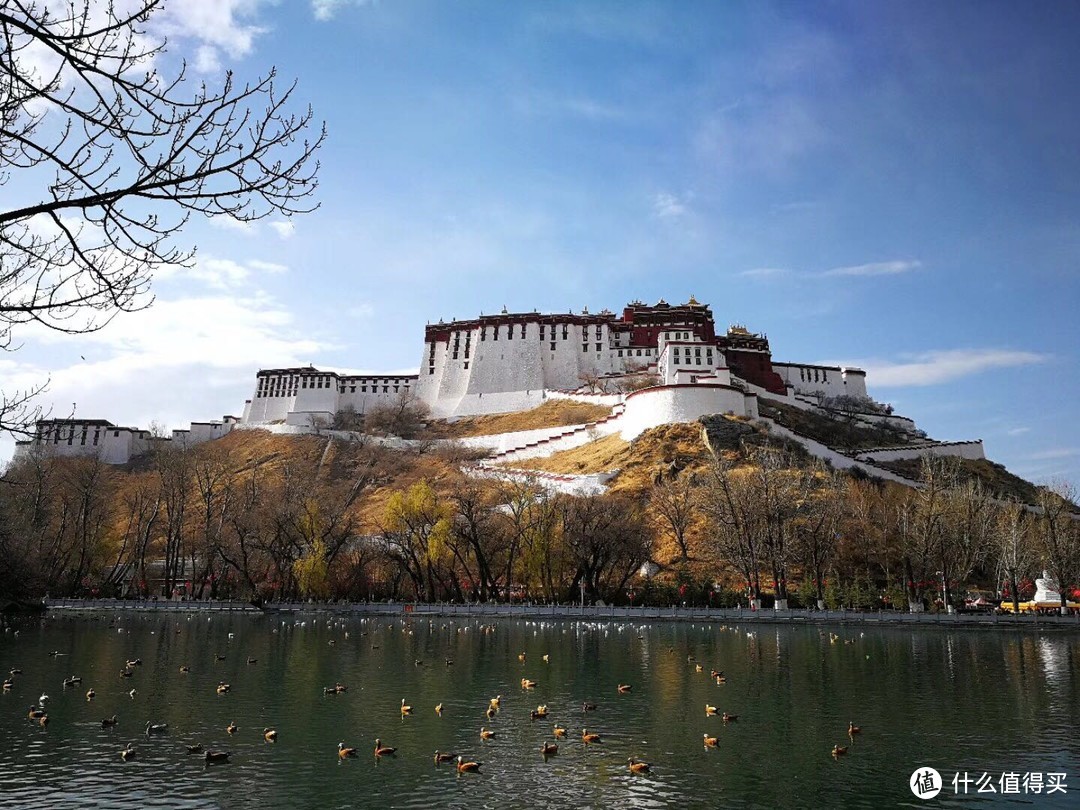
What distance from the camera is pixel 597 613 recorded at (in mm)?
40844

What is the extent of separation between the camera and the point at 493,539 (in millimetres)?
51656

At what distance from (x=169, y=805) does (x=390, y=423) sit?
3302 inches

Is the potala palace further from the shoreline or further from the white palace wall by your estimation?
the shoreline

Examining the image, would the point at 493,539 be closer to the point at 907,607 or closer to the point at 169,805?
the point at 907,607

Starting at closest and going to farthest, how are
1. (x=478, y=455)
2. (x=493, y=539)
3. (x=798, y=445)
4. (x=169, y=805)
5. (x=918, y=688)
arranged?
(x=169, y=805)
(x=918, y=688)
(x=493, y=539)
(x=798, y=445)
(x=478, y=455)

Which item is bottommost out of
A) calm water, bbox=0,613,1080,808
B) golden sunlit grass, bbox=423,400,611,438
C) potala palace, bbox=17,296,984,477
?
calm water, bbox=0,613,1080,808

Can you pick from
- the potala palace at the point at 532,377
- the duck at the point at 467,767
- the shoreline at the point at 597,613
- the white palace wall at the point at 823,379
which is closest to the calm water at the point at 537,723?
the duck at the point at 467,767

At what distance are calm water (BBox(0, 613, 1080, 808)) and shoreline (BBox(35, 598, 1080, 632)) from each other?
8.67m

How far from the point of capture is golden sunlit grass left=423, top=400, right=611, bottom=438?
262 ft

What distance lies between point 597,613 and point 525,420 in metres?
46.1

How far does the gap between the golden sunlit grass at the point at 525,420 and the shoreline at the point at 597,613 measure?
34.5 meters

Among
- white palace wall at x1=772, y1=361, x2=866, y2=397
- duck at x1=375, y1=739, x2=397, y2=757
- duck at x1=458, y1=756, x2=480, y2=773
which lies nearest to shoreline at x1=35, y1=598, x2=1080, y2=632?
duck at x1=375, y1=739, x2=397, y2=757

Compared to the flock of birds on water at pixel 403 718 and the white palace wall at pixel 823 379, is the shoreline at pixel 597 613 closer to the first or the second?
the flock of birds on water at pixel 403 718

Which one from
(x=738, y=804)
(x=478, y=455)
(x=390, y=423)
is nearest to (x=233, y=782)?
(x=738, y=804)
